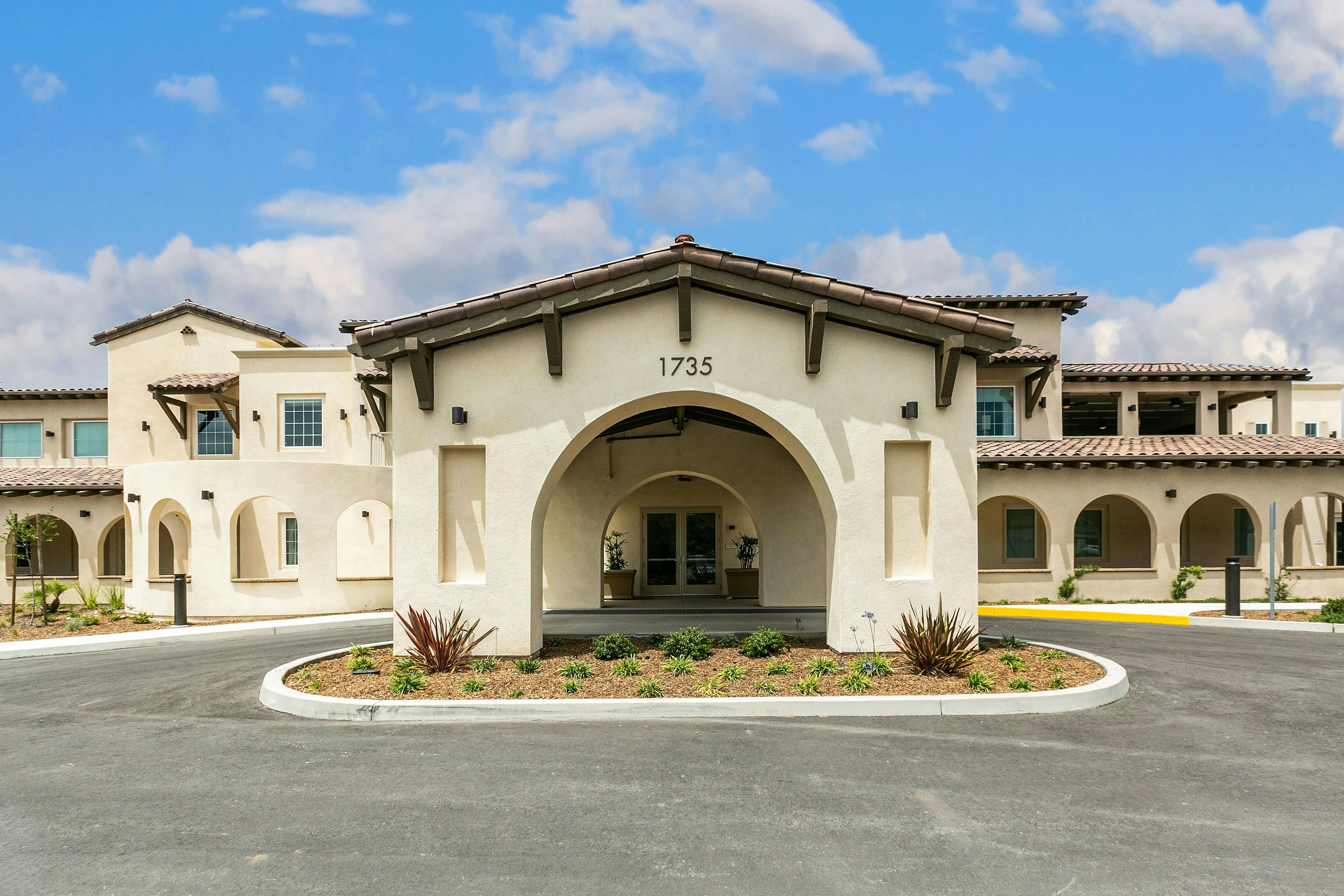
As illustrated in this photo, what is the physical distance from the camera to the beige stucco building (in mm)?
10680

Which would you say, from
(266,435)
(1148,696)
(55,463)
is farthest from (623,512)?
(55,463)

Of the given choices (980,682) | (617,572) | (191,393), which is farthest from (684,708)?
(191,393)

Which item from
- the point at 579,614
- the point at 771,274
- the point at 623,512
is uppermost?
the point at 771,274

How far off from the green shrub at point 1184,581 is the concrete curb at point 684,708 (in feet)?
42.6

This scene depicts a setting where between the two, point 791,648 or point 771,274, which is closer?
point 771,274

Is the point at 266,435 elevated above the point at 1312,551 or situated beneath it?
elevated above

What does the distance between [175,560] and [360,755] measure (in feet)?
59.5

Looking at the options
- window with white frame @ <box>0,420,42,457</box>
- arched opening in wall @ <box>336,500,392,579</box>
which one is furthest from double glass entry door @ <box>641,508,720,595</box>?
window with white frame @ <box>0,420,42,457</box>

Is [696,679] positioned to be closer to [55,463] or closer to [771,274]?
[771,274]

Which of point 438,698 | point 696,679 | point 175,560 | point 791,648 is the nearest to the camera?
point 438,698

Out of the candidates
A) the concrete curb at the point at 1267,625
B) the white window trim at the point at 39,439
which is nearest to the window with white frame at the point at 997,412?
the concrete curb at the point at 1267,625

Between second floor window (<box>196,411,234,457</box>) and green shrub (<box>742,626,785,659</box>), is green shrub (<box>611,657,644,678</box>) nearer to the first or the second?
green shrub (<box>742,626,785,659</box>)

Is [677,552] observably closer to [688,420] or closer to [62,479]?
[688,420]

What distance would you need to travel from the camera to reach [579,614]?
17016 mm
